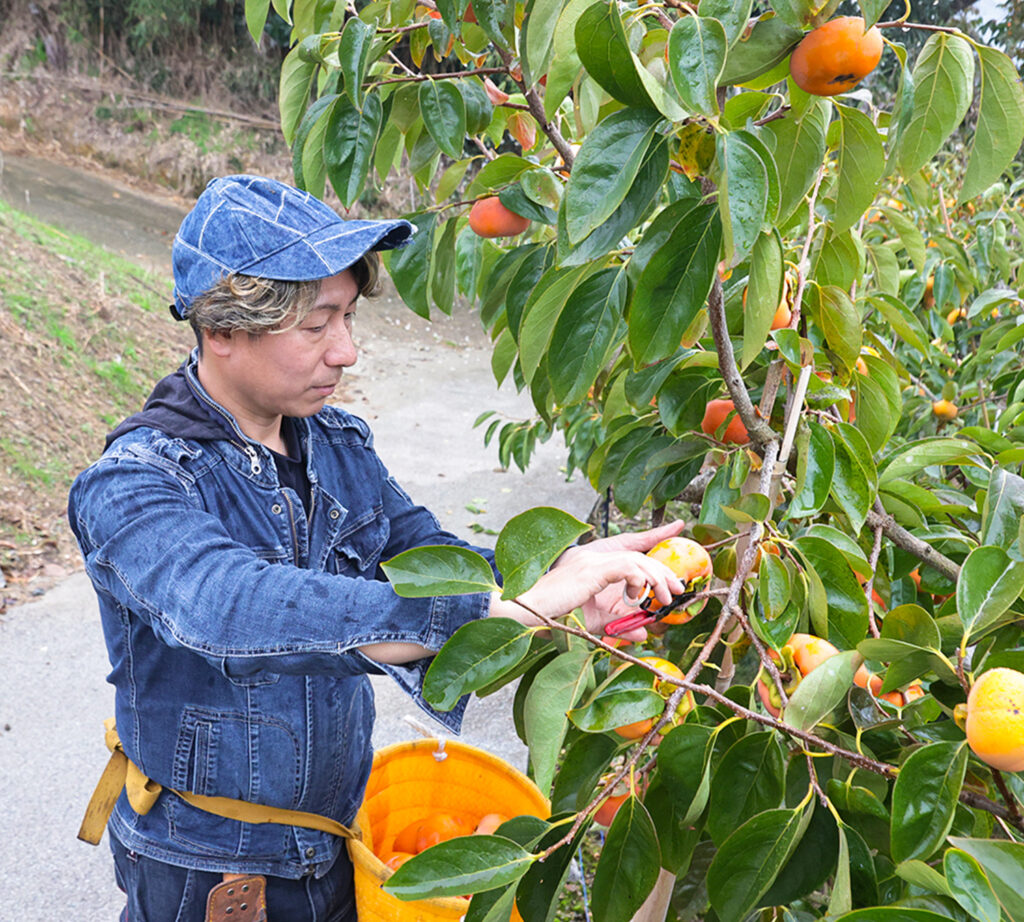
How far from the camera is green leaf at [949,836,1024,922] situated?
0.68 meters

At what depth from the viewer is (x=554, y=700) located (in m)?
0.89

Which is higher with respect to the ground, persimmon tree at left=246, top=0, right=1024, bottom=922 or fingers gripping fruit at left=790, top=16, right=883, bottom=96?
fingers gripping fruit at left=790, top=16, right=883, bottom=96

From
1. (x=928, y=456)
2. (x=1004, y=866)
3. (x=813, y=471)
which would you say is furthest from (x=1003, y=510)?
(x=1004, y=866)

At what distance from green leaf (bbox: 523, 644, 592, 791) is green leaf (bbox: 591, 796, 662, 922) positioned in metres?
0.08

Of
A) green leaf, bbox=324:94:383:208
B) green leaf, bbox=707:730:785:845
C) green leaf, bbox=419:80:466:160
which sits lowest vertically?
green leaf, bbox=707:730:785:845

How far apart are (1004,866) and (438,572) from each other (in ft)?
1.63

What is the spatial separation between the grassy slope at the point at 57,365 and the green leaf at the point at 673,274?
3.63 m

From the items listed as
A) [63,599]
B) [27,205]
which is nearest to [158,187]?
[27,205]

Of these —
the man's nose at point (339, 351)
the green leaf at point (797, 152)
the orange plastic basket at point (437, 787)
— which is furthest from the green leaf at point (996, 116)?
the orange plastic basket at point (437, 787)

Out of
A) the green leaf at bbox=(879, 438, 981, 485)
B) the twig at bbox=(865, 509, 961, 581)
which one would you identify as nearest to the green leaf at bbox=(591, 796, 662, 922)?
the twig at bbox=(865, 509, 961, 581)

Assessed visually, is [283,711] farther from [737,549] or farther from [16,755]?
[16,755]

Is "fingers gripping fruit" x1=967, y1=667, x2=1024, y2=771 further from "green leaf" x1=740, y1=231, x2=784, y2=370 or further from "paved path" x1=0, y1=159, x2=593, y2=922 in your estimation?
"paved path" x1=0, y1=159, x2=593, y2=922

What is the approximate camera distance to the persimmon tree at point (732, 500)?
0.80m

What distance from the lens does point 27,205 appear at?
895cm
